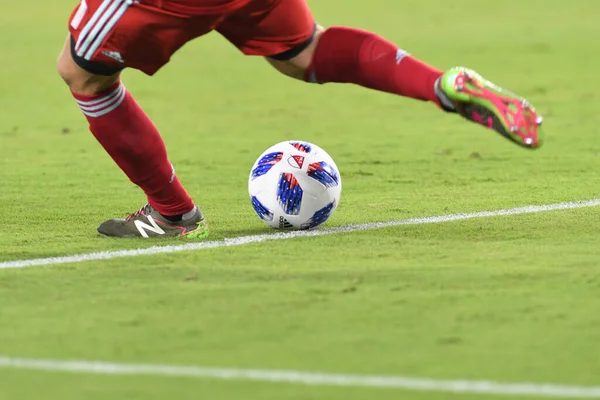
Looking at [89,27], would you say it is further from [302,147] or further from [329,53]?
[302,147]

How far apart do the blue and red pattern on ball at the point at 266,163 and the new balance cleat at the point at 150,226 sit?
0.31 meters

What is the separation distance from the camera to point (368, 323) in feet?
13.0

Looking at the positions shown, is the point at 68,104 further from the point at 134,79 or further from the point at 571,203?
the point at 571,203

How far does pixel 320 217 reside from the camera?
18.8ft

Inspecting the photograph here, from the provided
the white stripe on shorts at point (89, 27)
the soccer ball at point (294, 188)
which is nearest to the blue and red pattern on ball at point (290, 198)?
the soccer ball at point (294, 188)

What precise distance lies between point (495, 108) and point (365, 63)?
65cm

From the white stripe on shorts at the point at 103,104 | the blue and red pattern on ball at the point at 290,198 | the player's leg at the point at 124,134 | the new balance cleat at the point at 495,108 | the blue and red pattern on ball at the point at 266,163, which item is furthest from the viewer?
the blue and red pattern on ball at the point at 266,163

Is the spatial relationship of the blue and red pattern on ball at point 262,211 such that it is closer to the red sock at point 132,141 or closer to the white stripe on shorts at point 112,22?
the red sock at point 132,141

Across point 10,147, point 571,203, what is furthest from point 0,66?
point 571,203

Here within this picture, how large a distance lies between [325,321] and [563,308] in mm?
743

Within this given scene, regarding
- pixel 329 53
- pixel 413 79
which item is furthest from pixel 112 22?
pixel 413 79

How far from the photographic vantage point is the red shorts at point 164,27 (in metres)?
4.88

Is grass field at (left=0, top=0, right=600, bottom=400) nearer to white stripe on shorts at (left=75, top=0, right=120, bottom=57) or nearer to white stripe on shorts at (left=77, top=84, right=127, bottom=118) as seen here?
white stripe on shorts at (left=77, top=84, right=127, bottom=118)

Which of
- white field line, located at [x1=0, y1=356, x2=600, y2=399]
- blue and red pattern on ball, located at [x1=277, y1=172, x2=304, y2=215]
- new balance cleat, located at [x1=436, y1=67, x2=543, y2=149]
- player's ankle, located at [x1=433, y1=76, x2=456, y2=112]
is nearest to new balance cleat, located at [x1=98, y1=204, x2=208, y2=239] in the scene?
blue and red pattern on ball, located at [x1=277, y1=172, x2=304, y2=215]
